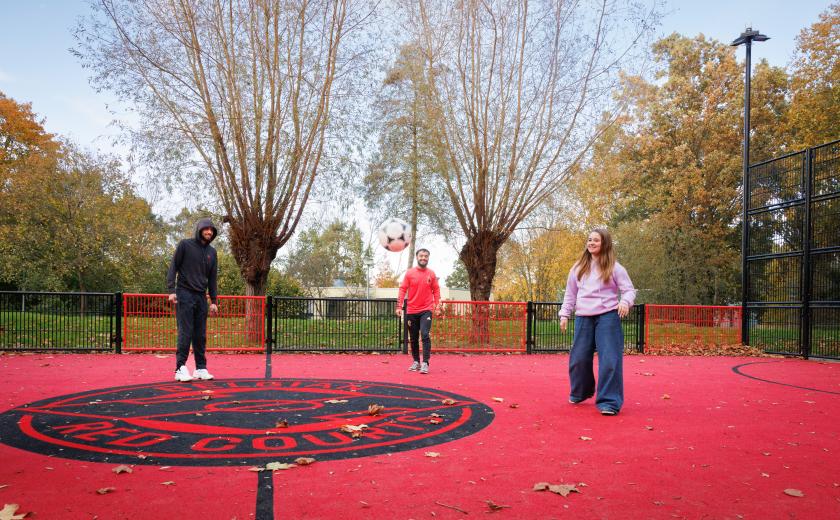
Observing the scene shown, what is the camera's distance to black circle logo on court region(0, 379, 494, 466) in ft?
15.6

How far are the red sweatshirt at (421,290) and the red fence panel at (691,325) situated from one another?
25.5 ft

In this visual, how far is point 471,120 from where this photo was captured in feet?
54.6

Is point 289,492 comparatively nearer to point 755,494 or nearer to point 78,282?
point 755,494

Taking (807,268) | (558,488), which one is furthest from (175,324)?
(807,268)

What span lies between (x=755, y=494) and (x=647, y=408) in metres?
3.36

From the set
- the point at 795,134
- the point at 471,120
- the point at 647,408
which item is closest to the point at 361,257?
the point at 795,134

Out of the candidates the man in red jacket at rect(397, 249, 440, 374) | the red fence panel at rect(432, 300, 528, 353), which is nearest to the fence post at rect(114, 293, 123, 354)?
the man in red jacket at rect(397, 249, 440, 374)

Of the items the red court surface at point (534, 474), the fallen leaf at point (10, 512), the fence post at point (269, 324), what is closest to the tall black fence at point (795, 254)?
the red court surface at point (534, 474)

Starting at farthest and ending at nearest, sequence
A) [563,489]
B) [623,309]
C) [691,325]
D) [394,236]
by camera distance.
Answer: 1. [691,325]
2. [394,236]
3. [623,309]
4. [563,489]

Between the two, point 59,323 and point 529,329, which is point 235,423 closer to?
point 59,323

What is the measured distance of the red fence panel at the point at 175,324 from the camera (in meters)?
13.2

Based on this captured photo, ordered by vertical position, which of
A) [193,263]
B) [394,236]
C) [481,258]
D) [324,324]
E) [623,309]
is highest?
[394,236]

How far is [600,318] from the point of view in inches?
278

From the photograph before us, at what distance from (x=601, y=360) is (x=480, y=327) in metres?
7.90
